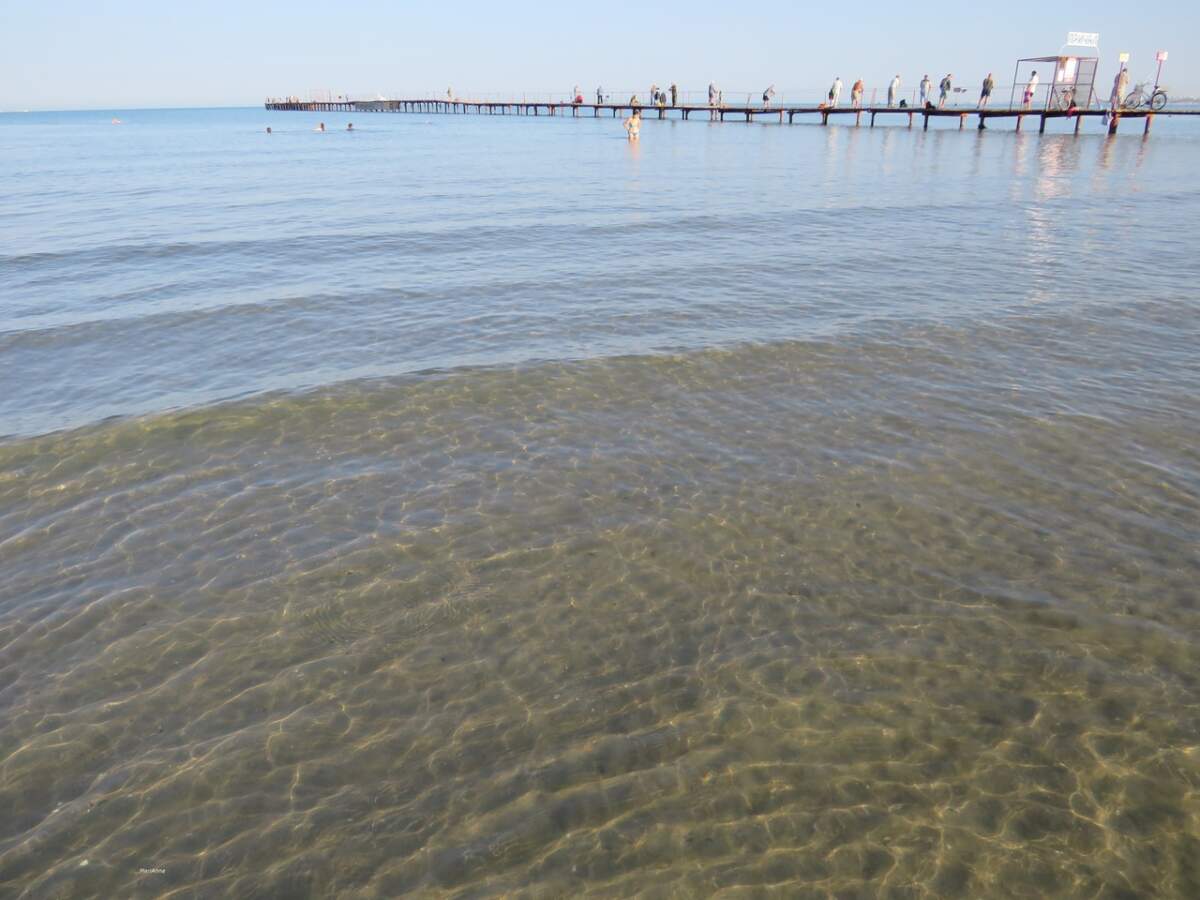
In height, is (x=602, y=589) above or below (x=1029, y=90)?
below

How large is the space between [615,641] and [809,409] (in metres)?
4.96

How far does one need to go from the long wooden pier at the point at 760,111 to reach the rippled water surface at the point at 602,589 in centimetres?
4978

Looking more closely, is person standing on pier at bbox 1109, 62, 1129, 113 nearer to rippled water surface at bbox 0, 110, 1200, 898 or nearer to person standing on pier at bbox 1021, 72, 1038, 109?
person standing on pier at bbox 1021, 72, 1038, 109

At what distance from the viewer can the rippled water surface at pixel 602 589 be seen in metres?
4.16

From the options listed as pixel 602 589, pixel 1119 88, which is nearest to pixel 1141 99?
pixel 1119 88

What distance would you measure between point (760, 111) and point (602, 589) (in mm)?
82790

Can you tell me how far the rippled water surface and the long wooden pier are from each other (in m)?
49.8

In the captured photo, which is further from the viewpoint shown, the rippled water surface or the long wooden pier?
the long wooden pier

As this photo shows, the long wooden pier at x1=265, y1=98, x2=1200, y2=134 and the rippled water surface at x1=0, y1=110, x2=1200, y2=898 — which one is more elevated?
the long wooden pier at x1=265, y1=98, x2=1200, y2=134

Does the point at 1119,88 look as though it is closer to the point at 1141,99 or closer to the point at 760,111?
the point at 1141,99

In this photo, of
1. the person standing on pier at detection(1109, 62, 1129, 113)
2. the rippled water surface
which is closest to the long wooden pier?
the person standing on pier at detection(1109, 62, 1129, 113)

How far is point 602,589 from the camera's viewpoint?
20.3 feet

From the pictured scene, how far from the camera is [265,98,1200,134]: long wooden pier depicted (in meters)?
53.1

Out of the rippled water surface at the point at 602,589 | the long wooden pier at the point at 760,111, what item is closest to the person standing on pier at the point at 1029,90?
the long wooden pier at the point at 760,111
